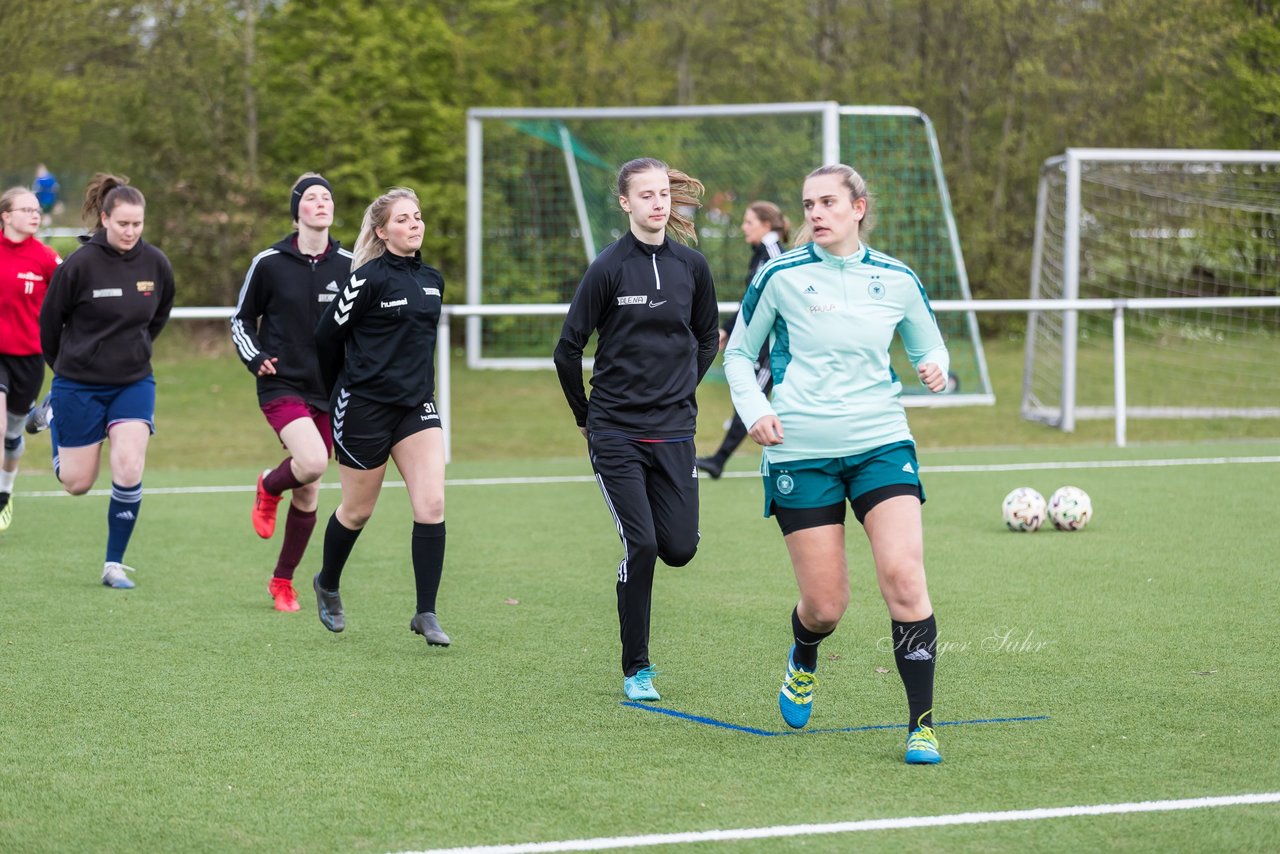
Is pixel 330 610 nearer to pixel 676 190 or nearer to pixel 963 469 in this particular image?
pixel 676 190

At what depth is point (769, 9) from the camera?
2508cm

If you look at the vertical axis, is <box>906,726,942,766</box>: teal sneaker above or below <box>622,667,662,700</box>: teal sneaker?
above

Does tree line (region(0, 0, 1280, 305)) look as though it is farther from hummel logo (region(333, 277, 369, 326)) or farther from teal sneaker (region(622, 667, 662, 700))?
teal sneaker (region(622, 667, 662, 700))

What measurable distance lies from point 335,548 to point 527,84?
17.8 metres

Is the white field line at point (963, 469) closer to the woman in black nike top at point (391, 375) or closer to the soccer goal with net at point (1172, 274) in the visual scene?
the soccer goal with net at point (1172, 274)

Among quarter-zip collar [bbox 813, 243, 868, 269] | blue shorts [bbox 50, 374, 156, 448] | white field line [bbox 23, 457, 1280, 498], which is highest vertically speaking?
quarter-zip collar [bbox 813, 243, 868, 269]

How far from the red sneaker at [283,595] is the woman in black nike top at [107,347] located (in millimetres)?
1015

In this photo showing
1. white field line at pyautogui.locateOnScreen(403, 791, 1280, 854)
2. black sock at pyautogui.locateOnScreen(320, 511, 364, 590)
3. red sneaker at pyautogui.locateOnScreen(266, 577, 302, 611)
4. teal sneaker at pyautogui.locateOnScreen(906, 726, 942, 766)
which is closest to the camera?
white field line at pyautogui.locateOnScreen(403, 791, 1280, 854)

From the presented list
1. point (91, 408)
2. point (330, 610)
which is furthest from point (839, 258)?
point (91, 408)

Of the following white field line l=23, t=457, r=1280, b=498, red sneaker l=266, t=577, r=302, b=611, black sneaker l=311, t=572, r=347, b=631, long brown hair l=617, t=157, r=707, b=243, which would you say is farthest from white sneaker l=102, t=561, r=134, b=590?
white field line l=23, t=457, r=1280, b=498

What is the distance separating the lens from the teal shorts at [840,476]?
4898 millimetres

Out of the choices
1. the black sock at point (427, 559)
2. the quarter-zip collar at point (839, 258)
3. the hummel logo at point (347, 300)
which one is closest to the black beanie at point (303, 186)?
the hummel logo at point (347, 300)

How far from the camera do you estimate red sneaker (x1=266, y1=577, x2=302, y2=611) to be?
7.54 meters

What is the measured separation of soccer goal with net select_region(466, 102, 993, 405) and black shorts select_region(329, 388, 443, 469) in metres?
12.7
